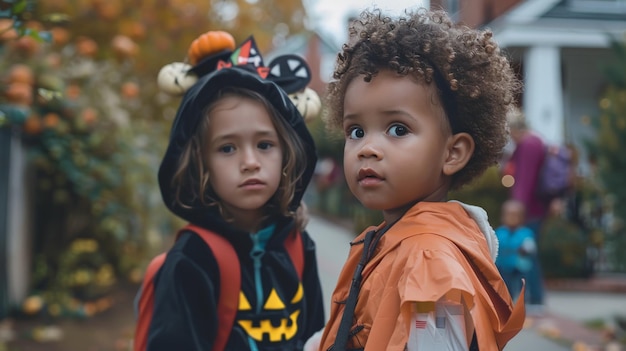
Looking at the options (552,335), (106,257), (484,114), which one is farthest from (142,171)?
(484,114)

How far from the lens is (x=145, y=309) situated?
2.53 m

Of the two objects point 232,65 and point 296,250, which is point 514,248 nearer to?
point 296,250

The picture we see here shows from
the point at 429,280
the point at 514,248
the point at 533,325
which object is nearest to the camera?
the point at 429,280

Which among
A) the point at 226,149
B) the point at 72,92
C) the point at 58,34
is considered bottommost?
the point at 226,149

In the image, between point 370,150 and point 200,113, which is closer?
point 370,150

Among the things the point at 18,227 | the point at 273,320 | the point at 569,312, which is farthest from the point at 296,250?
the point at 569,312

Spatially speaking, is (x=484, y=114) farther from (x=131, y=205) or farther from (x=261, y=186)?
(x=131, y=205)

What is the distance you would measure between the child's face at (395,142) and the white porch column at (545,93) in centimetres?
1237

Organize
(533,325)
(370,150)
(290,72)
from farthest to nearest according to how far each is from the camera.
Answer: (533,325), (290,72), (370,150)

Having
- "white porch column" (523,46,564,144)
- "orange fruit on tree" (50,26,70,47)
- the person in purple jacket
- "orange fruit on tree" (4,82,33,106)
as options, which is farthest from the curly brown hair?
"white porch column" (523,46,564,144)

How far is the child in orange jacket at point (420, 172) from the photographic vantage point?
1.71 metres

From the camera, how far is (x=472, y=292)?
1.65 metres

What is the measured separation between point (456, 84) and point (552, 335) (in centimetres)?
496

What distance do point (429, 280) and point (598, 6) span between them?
1465 cm
